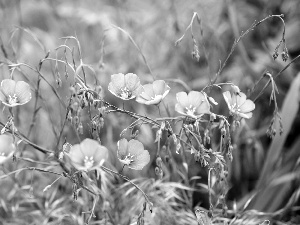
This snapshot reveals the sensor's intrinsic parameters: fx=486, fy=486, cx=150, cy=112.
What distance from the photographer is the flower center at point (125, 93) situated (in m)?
1.47

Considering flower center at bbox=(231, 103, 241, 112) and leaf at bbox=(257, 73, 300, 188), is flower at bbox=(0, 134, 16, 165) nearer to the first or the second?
flower center at bbox=(231, 103, 241, 112)

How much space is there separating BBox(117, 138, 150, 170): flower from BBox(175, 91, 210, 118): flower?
0.16 m

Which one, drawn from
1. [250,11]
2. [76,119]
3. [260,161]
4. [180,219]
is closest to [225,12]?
[250,11]

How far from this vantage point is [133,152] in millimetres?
1435

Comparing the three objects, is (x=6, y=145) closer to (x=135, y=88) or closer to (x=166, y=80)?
(x=135, y=88)

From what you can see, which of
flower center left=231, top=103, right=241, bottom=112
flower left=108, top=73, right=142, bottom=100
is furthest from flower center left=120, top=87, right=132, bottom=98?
flower center left=231, top=103, right=241, bottom=112

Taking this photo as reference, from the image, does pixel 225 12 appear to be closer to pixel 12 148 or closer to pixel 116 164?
pixel 116 164

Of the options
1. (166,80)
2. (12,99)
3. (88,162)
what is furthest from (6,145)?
(166,80)

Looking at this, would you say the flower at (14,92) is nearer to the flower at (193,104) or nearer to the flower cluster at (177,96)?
the flower cluster at (177,96)

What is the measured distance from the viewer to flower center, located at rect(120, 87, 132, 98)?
147cm

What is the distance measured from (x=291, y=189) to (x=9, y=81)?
1467 mm

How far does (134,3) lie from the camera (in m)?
4.08

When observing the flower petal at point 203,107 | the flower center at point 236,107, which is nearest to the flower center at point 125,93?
the flower petal at point 203,107

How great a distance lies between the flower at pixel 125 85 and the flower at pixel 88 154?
223mm
